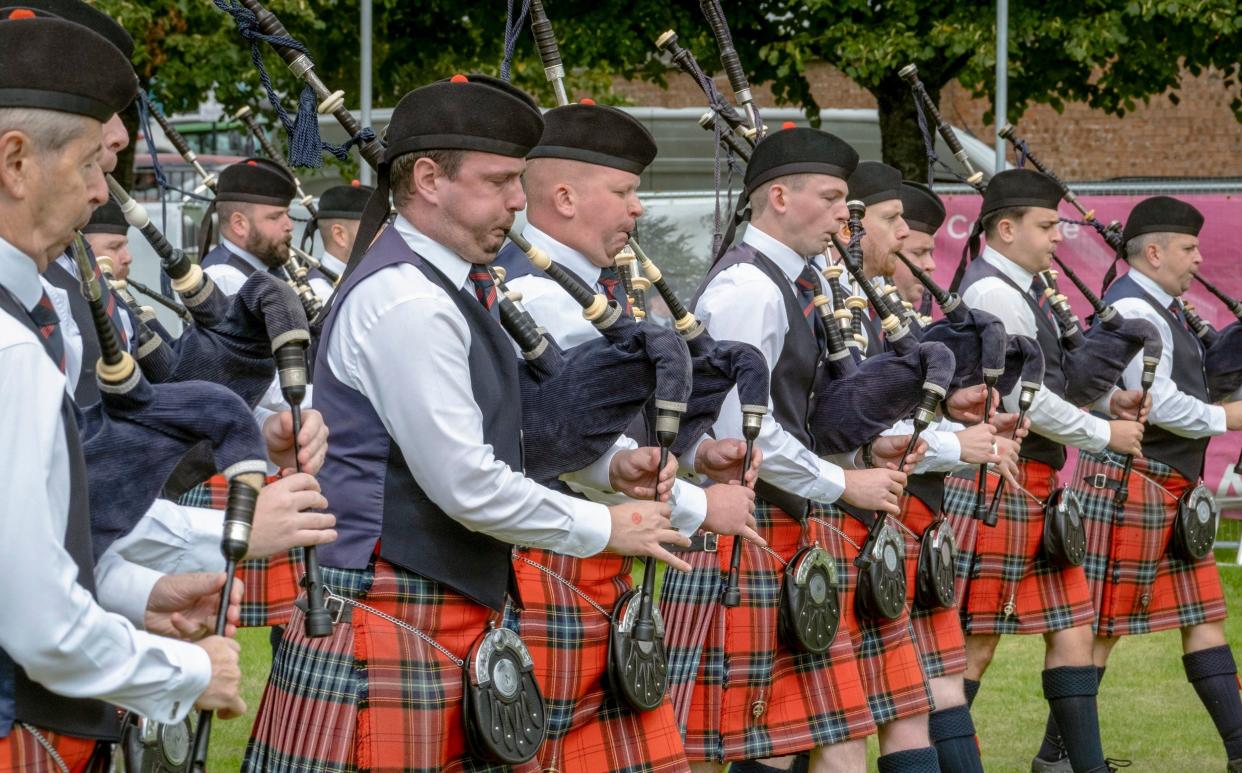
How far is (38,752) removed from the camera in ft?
6.50

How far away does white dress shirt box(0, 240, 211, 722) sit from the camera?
1.76 meters

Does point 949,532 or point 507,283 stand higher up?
point 507,283

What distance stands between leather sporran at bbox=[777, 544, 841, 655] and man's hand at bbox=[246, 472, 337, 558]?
1778 millimetres

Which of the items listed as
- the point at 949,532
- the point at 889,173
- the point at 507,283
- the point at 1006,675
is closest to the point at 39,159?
the point at 507,283

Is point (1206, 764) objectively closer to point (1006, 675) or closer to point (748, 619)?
point (1006, 675)

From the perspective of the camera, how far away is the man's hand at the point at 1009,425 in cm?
484

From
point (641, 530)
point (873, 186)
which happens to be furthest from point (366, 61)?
point (641, 530)

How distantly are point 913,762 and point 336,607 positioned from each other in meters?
1.91

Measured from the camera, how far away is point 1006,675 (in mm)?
6449

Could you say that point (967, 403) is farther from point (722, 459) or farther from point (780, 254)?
point (722, 459)

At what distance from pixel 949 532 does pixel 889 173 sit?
1.23 metres

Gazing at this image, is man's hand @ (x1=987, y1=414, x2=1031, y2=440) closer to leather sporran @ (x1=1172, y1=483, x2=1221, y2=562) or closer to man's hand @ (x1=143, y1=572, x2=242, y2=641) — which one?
leather sporran @ (x1=1172, y1=483, x2=1221, y2=562)

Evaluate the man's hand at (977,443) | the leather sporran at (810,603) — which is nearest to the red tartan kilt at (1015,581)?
the man's hand at (977,443)

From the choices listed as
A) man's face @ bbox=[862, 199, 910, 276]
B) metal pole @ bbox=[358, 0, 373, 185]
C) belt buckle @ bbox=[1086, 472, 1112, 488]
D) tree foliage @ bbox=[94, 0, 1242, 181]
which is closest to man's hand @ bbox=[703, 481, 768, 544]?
man's face @ bbox=[862, 199, 910, 276]
